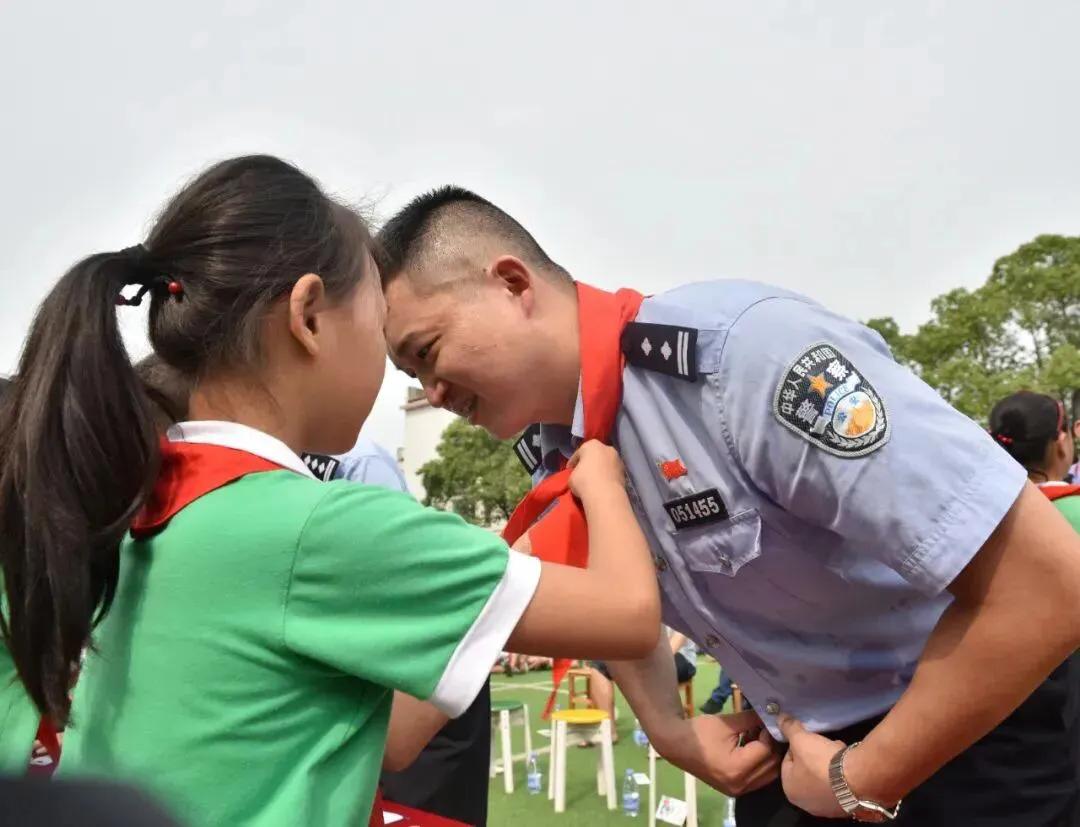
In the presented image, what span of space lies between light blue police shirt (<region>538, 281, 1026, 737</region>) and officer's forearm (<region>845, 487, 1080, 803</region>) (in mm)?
63

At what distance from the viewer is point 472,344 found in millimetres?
1999

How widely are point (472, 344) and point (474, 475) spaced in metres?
33.8

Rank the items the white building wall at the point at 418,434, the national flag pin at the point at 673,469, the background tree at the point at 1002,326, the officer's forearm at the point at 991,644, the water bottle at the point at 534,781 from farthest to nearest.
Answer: the white building wall at the point at 418,434, the background tree at the point at 1002,326, the water bottle at the point at 534,781, the national flag pin at the point at 673,469, the officer's forearm at the point at 991,644

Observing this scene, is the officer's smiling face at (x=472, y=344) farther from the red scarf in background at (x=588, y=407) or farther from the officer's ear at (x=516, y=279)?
the red scarf in background at (x=588, y=407)

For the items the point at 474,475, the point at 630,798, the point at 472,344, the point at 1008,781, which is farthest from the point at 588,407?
the point at 474,475

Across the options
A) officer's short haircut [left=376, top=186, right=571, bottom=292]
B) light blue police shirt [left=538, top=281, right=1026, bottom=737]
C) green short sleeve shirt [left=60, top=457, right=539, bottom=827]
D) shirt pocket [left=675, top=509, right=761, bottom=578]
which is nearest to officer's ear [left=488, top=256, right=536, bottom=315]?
officer's short haircut [left=376, top=186, right=571, bottom=292]

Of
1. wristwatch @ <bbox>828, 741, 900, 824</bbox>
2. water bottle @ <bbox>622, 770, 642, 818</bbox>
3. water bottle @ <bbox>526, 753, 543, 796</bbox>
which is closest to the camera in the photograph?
wristwatch @ <bbox>828, 741, 900, 824</bbox>

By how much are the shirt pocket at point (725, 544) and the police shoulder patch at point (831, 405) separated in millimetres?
254

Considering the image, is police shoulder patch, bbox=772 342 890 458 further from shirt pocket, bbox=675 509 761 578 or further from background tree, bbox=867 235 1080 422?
background tree, bbox=867 235 1080 422

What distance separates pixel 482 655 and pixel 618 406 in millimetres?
815

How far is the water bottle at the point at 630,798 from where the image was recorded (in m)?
6.13

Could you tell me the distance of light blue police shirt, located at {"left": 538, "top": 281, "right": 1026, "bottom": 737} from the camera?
1340 millimetres

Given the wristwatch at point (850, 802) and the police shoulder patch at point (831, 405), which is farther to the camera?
the wristwatch at point (850, 802)

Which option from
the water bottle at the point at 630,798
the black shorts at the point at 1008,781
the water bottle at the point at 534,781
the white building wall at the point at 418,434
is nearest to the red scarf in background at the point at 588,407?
the black shorts at the point at 1008,781
